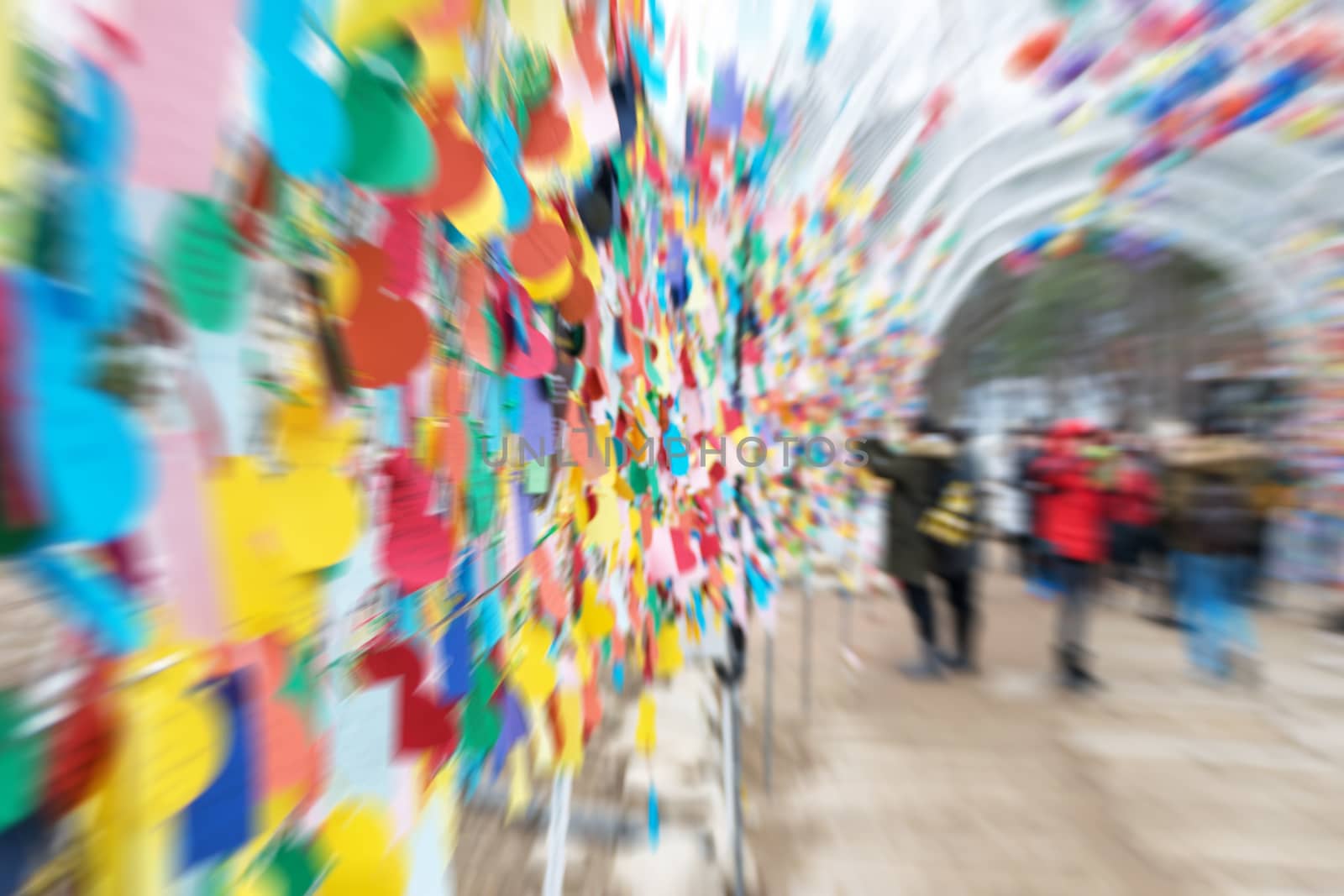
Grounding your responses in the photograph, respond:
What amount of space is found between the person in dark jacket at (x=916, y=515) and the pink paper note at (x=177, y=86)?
291 cm

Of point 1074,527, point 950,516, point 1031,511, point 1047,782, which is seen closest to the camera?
point 1047,782

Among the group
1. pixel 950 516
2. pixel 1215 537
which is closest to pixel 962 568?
pixel 950 516

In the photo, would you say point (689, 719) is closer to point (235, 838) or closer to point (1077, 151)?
point (235, 838)

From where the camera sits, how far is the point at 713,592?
4.06ft

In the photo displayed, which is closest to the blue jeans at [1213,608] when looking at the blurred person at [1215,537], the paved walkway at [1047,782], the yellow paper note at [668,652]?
the blurred person at [1215,537]

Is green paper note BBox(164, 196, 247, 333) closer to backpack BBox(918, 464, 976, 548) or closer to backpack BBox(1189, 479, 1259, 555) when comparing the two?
backpack BBox(918, 464, 976, 548)

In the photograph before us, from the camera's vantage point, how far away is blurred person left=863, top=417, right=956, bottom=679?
281 centimetres

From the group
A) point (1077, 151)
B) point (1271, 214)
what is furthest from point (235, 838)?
point (1271, 214)

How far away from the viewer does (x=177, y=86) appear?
0.54 feet

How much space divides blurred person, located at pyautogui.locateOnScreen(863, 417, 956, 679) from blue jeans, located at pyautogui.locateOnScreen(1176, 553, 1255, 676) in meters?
1.21

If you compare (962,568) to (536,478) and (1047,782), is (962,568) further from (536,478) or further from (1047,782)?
(536,478)

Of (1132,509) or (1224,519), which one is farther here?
(1132,509)

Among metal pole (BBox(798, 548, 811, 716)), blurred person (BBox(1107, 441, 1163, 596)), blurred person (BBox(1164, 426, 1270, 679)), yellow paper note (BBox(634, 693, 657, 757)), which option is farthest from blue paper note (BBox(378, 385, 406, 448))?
blurred person (BBox(1107, 441, 1163, 596))

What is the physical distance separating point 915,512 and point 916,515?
0.04 feet
